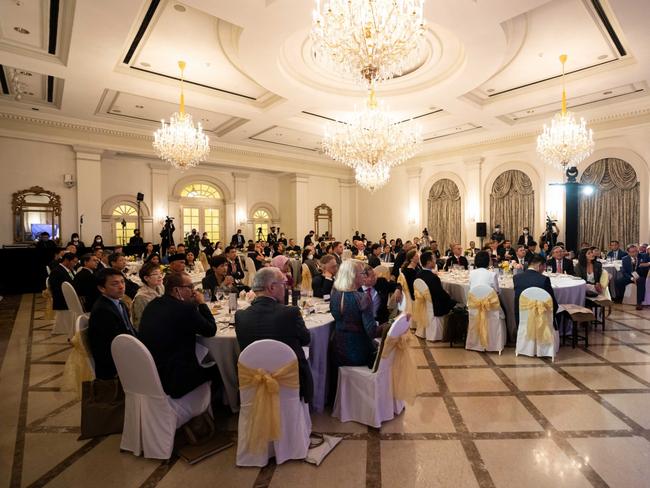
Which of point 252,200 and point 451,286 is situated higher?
point 252,200

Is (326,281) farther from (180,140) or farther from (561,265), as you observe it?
(180,140)

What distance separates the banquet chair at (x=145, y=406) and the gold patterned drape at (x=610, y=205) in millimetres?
11980

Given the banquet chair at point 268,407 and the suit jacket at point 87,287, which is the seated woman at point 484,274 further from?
the suit jacket at point 87,287

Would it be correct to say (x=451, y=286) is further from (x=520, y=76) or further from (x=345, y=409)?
(x=520, y=76)

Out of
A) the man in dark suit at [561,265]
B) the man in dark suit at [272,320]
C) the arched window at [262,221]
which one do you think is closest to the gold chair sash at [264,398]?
the man in dark suit at [272,320]

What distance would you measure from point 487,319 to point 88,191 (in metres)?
11.2

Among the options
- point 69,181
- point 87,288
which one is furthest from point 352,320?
point 69,181

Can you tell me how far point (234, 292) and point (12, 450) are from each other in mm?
2134

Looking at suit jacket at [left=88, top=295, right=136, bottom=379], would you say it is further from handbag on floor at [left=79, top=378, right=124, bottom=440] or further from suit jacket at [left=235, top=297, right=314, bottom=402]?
suit jacket at [left=235, top=297, right=314, bottom=402]

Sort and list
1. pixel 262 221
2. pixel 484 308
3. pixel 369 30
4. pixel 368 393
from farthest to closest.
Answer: pixel 262 221
pixel 484 308
pixel 369 30
pixel 368 393

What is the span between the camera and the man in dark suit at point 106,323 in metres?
2.90

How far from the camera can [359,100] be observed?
349 inches

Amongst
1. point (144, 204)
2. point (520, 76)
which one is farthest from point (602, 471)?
point (144, 204)

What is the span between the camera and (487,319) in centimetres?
497
